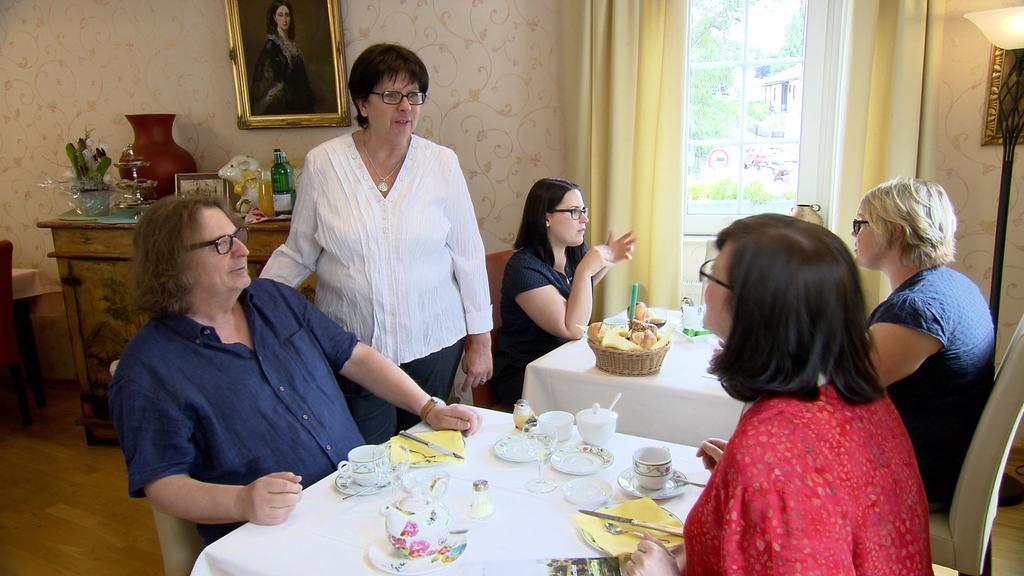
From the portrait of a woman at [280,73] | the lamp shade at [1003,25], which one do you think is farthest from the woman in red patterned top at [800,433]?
the portrait of a woman at [280,73]

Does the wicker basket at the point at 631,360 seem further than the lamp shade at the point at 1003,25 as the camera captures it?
No

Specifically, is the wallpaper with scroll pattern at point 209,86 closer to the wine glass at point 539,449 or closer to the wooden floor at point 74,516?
the wooden floor at point 74,516

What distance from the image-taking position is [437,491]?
1189 millimetres

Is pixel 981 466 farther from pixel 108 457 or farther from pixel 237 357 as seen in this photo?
pixel 108 457

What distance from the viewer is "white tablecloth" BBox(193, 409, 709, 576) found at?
3.41 feet

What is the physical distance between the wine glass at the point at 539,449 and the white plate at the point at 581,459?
0.02 meters

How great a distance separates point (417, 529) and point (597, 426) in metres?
0.49

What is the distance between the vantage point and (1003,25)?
217 centimetres

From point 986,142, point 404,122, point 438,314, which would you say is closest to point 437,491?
point 438,314

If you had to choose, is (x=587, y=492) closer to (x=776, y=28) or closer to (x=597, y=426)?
(x=597, y=426)

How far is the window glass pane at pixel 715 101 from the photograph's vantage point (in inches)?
116

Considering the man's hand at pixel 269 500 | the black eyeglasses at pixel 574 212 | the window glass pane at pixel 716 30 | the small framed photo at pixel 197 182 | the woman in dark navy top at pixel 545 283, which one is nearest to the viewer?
the man's hand at pixel 269 500

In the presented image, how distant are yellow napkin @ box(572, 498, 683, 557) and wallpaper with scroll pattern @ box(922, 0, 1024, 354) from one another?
6.77ft

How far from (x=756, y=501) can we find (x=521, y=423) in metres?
0.75
